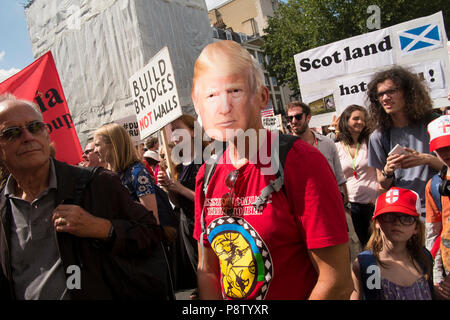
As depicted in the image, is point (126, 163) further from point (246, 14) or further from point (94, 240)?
point (246, 14)

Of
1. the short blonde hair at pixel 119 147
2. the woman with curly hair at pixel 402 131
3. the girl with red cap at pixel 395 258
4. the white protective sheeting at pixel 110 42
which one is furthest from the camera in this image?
the white protective sheeting at pixel 110 42

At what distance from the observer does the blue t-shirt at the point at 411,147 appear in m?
2.47

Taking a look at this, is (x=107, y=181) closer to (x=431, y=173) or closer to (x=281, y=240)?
(x=281, y=240)

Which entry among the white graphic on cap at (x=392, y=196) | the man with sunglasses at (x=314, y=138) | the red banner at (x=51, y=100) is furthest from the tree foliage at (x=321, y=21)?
the white graphic on cap at (x=392, y=196)

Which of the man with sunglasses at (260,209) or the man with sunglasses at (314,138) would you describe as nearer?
the man with sunglasses at (260,209)

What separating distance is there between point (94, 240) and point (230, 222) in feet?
2.04

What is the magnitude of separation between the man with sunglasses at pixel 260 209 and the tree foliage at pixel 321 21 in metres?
18.3

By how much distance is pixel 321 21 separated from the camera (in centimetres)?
2180

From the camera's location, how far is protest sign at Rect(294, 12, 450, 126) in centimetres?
Answer: 422

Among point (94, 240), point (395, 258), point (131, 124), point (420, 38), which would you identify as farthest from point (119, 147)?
point (131, 124)

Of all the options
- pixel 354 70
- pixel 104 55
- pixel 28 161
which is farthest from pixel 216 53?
pixel 104 55

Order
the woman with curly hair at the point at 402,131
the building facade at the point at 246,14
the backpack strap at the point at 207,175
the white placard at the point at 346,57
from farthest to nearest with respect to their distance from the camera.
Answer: the building facade at the point at 246,14 < the white placard at the point at 346,57 < the woman with curly hair at the point at 402,131 < the backpack strap at the point at 207,175

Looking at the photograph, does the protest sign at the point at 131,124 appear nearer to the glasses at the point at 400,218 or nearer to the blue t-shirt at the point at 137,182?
the blue t-shirt at the point at 137,182

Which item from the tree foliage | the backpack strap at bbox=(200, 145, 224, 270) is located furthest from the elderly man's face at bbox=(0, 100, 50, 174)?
the tree foliage
